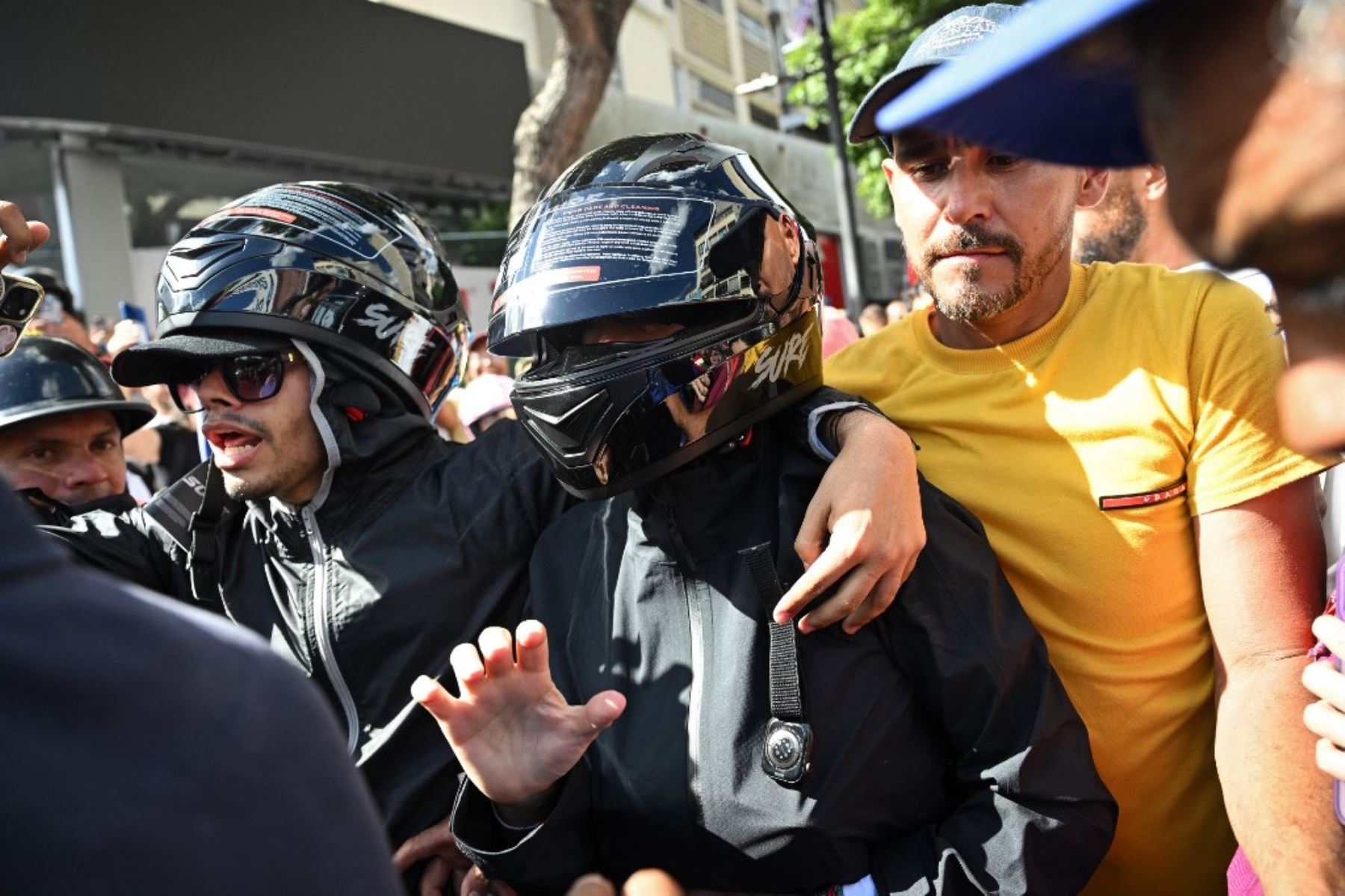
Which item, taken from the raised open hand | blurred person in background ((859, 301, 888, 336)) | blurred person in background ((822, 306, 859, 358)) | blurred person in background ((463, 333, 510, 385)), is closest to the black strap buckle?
the raised open hand

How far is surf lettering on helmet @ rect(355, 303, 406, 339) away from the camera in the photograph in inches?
115

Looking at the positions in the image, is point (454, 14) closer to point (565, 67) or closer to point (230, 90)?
point (230, 90)

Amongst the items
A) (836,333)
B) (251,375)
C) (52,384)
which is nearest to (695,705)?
(251,375)

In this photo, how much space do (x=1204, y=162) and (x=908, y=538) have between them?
1.09 meters

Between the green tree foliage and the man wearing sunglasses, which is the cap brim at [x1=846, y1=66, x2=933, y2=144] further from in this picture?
the green tree foliage

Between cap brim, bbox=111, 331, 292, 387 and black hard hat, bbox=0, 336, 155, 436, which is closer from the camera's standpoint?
cap brim, bbox=111, 331, 292, 387

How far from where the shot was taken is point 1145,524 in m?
2.07

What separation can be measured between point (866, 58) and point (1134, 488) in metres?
16.4

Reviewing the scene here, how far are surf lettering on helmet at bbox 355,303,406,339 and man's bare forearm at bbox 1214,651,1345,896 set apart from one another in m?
2.10

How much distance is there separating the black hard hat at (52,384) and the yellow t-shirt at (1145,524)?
8.98 feet

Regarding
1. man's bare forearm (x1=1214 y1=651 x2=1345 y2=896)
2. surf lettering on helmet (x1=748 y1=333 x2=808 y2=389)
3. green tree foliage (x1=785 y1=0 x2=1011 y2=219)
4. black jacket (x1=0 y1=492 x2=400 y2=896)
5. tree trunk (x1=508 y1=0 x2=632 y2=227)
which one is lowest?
man's bare forearm (x1=1214 y1=651 x2=1345 y2=896)

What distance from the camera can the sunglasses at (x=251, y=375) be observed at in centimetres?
275

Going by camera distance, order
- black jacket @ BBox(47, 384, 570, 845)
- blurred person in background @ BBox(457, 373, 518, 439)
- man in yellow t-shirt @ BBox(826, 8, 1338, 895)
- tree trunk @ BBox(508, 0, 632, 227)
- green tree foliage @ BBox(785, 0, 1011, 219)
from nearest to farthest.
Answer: man in yellow t-shirt @ BBox(826, 8, 1338, 895) < black jacket @ BBox(47, 384, 570, 845) < blurred person in background @ BBox(457, 373, 518, 439) < tree trunk @ BBox(508, 0, 632, 227) < green tree foliage @ BBox(785, 0, 1011, 219)

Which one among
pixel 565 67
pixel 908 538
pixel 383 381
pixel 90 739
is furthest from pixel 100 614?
pixel 565 67
